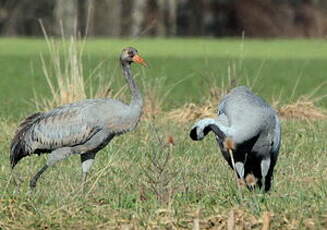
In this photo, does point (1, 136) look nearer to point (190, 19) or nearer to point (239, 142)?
point (239, 142)

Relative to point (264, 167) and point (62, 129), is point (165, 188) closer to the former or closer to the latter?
point (264, 167)

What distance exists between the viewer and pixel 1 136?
37.8 feet

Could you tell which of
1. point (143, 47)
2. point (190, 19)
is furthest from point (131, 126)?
point (190, 19)

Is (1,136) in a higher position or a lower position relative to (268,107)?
lower

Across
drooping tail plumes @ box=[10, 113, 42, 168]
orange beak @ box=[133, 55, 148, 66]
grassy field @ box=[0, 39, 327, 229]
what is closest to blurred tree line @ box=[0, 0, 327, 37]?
grassy field @ box=[0, 39, 327, 229]

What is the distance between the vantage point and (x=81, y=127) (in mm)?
8273

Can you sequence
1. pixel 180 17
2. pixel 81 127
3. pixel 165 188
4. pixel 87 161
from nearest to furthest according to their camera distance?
pixel 165 188 < pixel 81 127 < pixel 87 161 < pixel 180 17

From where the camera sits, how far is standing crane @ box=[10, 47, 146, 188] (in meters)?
8.21

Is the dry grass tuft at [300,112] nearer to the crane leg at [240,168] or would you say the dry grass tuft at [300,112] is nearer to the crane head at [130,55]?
the crane head at [130,55]

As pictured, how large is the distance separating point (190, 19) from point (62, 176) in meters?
42.0

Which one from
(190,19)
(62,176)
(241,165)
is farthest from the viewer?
(190,19)

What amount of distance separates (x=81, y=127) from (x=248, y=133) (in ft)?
5.17

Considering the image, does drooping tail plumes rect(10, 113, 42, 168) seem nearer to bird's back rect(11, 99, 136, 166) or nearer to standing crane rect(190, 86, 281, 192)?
bird's back rect(11, 99, 136, 166)

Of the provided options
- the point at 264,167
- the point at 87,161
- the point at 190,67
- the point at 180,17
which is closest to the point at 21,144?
the point at 87,161
